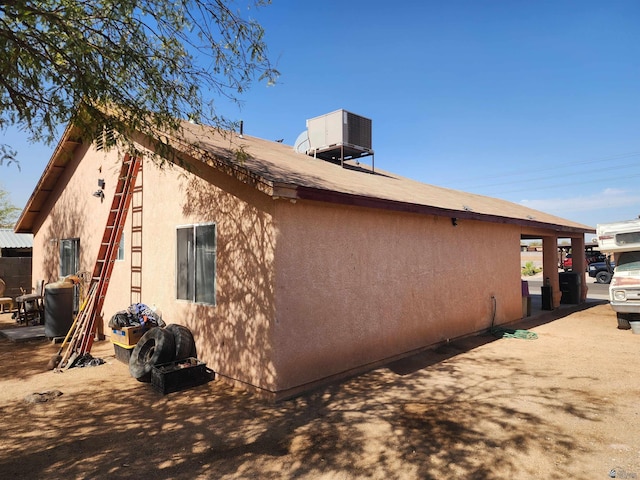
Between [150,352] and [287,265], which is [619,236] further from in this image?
[150,352]

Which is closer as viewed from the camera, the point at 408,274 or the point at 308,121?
the point at 408,274

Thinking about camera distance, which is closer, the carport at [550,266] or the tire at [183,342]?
the tire at [183,342]

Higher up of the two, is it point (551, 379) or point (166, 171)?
point (166, 171)

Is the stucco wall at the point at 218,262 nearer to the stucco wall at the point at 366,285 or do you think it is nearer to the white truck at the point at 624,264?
the stucco wall at the point at 366,285

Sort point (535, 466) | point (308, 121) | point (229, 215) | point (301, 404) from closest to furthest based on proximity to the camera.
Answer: point (535, 466) < point (301, 404) < point (229, 215) < point (308, 121)

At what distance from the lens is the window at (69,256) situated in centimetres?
1180

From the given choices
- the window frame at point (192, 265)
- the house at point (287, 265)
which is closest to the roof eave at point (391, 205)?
the house at point (287, 265)

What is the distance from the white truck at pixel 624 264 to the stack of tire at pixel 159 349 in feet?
36.6

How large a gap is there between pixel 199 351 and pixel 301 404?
247 cm

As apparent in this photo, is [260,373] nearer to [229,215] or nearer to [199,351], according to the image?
[199,351]

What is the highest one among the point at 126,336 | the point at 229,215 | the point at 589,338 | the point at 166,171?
the point at 166,171

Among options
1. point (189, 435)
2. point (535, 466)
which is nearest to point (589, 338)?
A: point (535, 466)

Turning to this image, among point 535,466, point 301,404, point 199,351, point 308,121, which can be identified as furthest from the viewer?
point 308,121

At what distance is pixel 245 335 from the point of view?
239 inches
